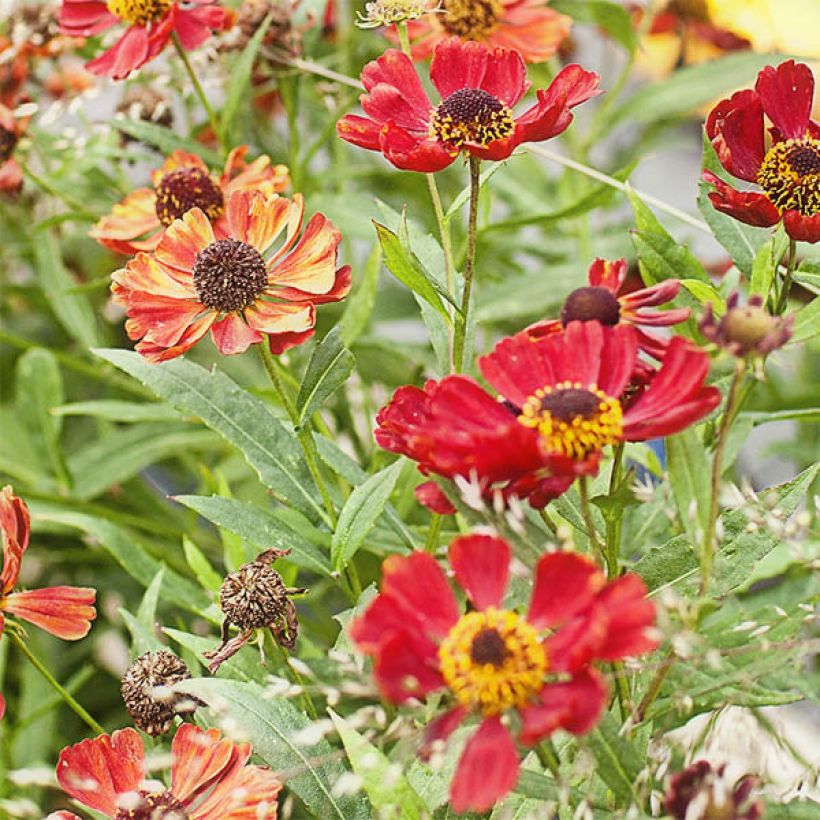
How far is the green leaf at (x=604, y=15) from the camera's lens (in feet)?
2.92

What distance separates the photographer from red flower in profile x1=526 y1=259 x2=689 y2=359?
1.37 ft

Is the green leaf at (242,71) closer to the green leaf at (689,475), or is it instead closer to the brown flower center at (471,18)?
the brown flower center at (471,18)

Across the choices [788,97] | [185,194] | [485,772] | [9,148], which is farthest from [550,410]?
[9,148]

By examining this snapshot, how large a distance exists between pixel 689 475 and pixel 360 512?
0.55 feet

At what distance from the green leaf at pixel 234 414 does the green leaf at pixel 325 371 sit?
0.03 meters

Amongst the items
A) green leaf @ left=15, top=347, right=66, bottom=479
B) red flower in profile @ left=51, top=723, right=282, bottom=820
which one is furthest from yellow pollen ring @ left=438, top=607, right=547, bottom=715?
green leaf @ left=15, top=347, right=66, bottom=479

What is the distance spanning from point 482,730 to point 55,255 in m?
0.72

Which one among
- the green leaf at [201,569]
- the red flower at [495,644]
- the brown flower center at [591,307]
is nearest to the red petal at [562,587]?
the red flower at [495,644]

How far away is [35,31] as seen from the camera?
0.90m

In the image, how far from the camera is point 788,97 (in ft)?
1.70

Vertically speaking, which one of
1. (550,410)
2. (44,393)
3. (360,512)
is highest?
(550,410)

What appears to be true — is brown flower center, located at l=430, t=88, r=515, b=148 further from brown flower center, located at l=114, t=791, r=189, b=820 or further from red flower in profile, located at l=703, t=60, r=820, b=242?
brown flower center, located at l=114, t=791, r=189, b=820

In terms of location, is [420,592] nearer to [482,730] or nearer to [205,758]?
[482,730]

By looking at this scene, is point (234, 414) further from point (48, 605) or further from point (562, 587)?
point (562, 587)
